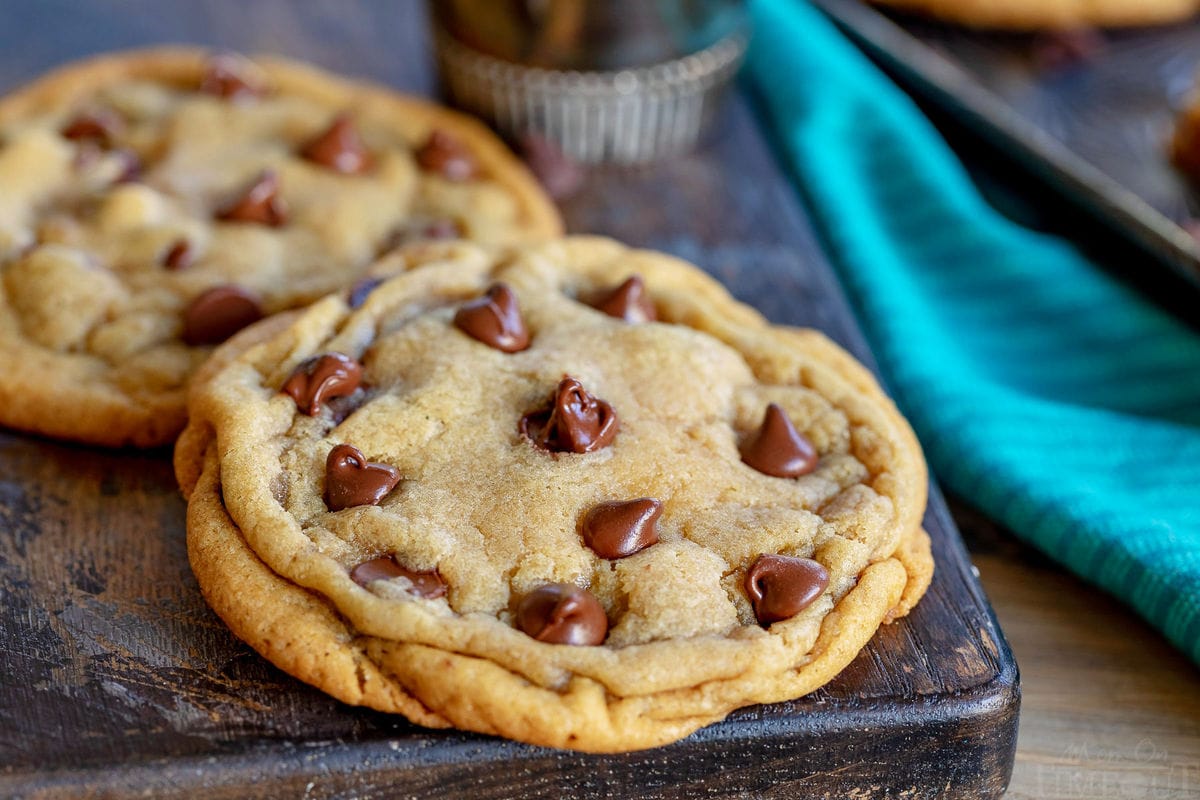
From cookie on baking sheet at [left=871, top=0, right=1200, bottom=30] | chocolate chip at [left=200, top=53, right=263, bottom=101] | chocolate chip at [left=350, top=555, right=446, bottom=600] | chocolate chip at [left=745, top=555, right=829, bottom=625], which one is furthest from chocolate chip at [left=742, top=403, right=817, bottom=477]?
cookie on baking sheet at [left=871, top=0, right=1200, bottom=30]

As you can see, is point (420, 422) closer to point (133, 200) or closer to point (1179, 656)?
point (133, 200)

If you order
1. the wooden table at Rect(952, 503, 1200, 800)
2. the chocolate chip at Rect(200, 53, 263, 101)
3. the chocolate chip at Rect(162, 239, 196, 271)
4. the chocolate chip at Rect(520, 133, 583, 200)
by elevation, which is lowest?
the wooden table at Rect(952, 503, 1200, 800)

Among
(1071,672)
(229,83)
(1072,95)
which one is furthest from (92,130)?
(1072,95)

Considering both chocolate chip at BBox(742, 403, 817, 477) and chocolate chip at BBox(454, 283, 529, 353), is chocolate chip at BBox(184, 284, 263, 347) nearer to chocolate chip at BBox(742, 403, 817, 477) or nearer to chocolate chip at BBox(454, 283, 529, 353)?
chocolate chip at BBox(454, 283, 529, 353)

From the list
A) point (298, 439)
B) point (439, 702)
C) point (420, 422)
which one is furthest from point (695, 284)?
point (439, 702)

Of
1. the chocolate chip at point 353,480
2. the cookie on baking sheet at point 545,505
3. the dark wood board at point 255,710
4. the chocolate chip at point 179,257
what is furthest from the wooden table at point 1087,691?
the chocolate chip at point 179,257

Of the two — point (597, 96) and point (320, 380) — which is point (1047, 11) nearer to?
point (597, 96)
